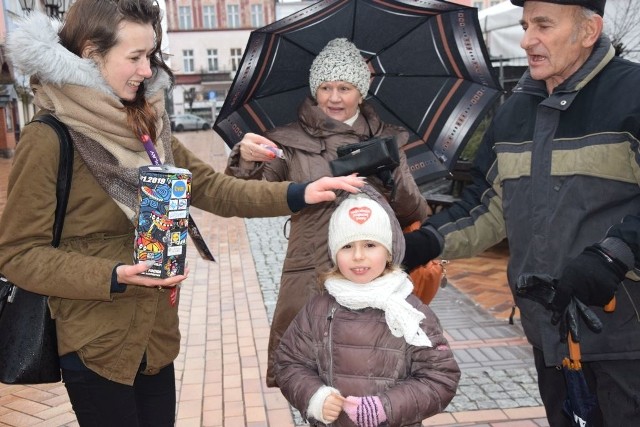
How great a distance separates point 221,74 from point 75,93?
178ft

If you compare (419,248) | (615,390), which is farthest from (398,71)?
(615,390)

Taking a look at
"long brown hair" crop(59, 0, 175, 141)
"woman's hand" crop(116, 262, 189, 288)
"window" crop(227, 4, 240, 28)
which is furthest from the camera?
"window" crop(227, 4, 240, 28)

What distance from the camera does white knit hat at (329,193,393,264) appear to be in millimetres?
2188

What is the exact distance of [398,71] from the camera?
2924mm

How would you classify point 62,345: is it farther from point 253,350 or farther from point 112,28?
point 253,350

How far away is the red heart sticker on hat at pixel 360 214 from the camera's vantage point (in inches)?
86.4

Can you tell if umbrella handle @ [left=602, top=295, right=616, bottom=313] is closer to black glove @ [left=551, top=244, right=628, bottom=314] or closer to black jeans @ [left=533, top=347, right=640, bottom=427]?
black glove @ [left=551, top=244, right=628, bottom=314]

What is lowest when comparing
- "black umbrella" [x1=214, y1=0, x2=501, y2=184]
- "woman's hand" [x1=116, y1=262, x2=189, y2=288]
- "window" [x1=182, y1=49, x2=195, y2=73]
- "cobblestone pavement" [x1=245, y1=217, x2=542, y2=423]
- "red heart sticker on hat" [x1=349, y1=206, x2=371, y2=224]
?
"window" [x1=182, y1=49, x2=195, y2=73]

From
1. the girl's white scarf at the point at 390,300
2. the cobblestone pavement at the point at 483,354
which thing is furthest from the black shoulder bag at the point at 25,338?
the cobblestone pavement at the point at 483,354

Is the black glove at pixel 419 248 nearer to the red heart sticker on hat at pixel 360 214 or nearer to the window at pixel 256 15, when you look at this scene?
the red heart sticker on hat at pixel 360 214

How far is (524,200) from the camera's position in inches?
88.2

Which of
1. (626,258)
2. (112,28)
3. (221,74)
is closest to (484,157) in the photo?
(626,258)

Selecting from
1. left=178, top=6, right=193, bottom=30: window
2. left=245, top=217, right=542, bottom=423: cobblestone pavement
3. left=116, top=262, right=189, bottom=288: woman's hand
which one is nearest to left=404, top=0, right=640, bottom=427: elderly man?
left=116, top=262, right=189, bottom=288: woman's hand

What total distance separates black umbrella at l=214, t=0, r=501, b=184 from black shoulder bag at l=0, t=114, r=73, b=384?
1.18 m
